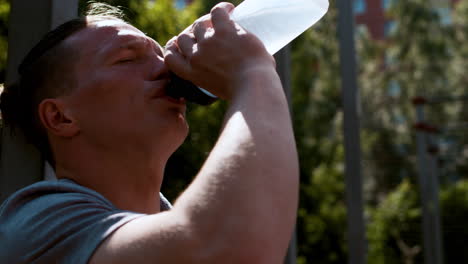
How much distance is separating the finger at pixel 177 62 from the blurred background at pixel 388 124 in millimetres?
7493

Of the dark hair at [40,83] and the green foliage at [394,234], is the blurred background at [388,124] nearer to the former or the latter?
the green foliage at [394,234]

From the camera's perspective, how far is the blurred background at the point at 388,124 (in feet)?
29.7

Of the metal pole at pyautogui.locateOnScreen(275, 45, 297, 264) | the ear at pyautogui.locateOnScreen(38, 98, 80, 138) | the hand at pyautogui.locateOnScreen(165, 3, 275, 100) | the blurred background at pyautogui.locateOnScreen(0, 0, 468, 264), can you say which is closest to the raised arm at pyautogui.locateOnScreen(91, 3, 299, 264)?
the hand at pyautogui.locateOnScreen(165, 3, 275, 100)

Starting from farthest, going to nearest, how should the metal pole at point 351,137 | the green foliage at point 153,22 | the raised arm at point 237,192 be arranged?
1. the metal pole at point 351,137
2. the green foliage at point 153,22
3. the raised arm at point 237,192

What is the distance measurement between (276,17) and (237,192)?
453 mm

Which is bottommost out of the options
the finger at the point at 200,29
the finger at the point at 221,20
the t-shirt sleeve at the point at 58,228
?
the t-shirt sleeve at the point at 58,228

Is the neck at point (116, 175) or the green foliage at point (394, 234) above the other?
the neck at point (116, 175)

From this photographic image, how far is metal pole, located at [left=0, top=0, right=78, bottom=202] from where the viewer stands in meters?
1.22

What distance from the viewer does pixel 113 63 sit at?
0.95 meters

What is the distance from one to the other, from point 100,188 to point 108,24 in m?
0.30

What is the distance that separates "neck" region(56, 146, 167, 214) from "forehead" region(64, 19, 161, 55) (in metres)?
0.19

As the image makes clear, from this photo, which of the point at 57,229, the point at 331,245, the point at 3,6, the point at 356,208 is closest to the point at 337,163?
the point at 331,245

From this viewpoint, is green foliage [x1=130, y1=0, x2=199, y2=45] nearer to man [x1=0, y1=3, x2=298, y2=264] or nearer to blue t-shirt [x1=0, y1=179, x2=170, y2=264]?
man [x1=0, y1=3, x2=298, y2=264]

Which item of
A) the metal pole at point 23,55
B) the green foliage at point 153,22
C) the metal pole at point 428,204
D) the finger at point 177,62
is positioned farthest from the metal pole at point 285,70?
the metal pole at point 428,204
